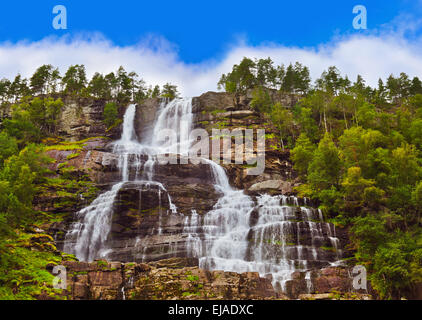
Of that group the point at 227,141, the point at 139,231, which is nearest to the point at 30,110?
the point at 227,141

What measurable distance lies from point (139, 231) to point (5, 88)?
5349cm

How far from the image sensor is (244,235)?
27.3 metres

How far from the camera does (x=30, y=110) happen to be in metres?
52.4

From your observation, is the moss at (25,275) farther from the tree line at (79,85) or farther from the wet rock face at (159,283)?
the tree line at (79,85)

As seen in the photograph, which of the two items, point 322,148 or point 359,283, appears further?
point 322,148

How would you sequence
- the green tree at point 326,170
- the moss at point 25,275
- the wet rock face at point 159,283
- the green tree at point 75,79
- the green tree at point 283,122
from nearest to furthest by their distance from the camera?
the moss at point 25,275
the wet rock face at point 159,283
the green tree at point 326,170
the green tree at point 283,122
the green tree at point 75,79

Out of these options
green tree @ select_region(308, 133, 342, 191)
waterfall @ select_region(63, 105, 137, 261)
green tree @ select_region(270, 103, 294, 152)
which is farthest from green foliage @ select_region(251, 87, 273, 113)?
waterfall @ select_region(63, 105, 137, 261)

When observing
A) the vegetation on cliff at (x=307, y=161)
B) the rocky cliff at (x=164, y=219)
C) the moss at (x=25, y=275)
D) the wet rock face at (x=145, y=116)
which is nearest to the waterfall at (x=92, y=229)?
the rocky cliff at (x=164, y=219)

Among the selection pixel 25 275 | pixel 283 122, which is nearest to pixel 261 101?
pixel 283 122

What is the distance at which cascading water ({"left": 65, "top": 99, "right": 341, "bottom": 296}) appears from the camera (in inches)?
975

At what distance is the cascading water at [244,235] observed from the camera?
24.8 meters

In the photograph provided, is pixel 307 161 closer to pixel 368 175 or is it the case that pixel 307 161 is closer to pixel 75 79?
pixel 368 175

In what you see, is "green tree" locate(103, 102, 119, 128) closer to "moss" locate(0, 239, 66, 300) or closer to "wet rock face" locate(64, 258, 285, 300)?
"moss" locate(0, 239, 66, 300)

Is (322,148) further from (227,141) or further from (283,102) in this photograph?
(283,102)
